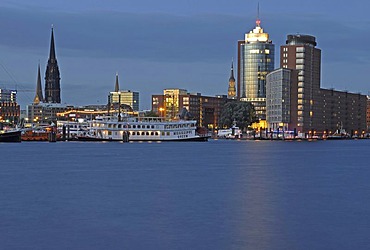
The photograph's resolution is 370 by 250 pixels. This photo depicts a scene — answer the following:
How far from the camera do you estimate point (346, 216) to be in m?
38.0

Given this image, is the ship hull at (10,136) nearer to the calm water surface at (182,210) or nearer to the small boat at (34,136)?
the small boat at (34,136)

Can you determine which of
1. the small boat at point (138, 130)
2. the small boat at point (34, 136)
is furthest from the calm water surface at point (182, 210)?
the small boat at point (34, 136)

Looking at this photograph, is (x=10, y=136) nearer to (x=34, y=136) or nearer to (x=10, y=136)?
(x=10, y=136)

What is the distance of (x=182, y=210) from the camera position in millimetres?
39812

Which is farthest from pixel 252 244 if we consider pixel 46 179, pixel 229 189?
pixel 46 179

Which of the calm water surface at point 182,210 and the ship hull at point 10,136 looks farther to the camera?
the ship hull at point 10,136

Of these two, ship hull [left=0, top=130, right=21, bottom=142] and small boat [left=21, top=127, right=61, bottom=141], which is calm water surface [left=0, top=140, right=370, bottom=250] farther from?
small boat [left=21, top=127, right=61, bottom=141]

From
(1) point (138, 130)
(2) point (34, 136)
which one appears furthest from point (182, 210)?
(2) point (34, 136)

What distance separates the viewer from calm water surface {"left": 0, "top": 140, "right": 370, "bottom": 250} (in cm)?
3088

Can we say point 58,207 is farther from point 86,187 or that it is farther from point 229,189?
point 229,189

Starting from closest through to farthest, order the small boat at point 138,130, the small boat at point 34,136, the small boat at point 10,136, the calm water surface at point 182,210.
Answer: the calm water surface at point 182,210
the small boat at point 138,130
the small boat at point 10,136
the small boat at point 34,136

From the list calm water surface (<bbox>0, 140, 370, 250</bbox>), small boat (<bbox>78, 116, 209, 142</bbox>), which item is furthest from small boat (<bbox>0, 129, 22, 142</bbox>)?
calm water surface (<bbox>0, 140, 370, 250</bbox>)

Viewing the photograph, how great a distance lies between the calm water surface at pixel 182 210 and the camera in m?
30.9

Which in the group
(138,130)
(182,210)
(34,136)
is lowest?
(182,210)
